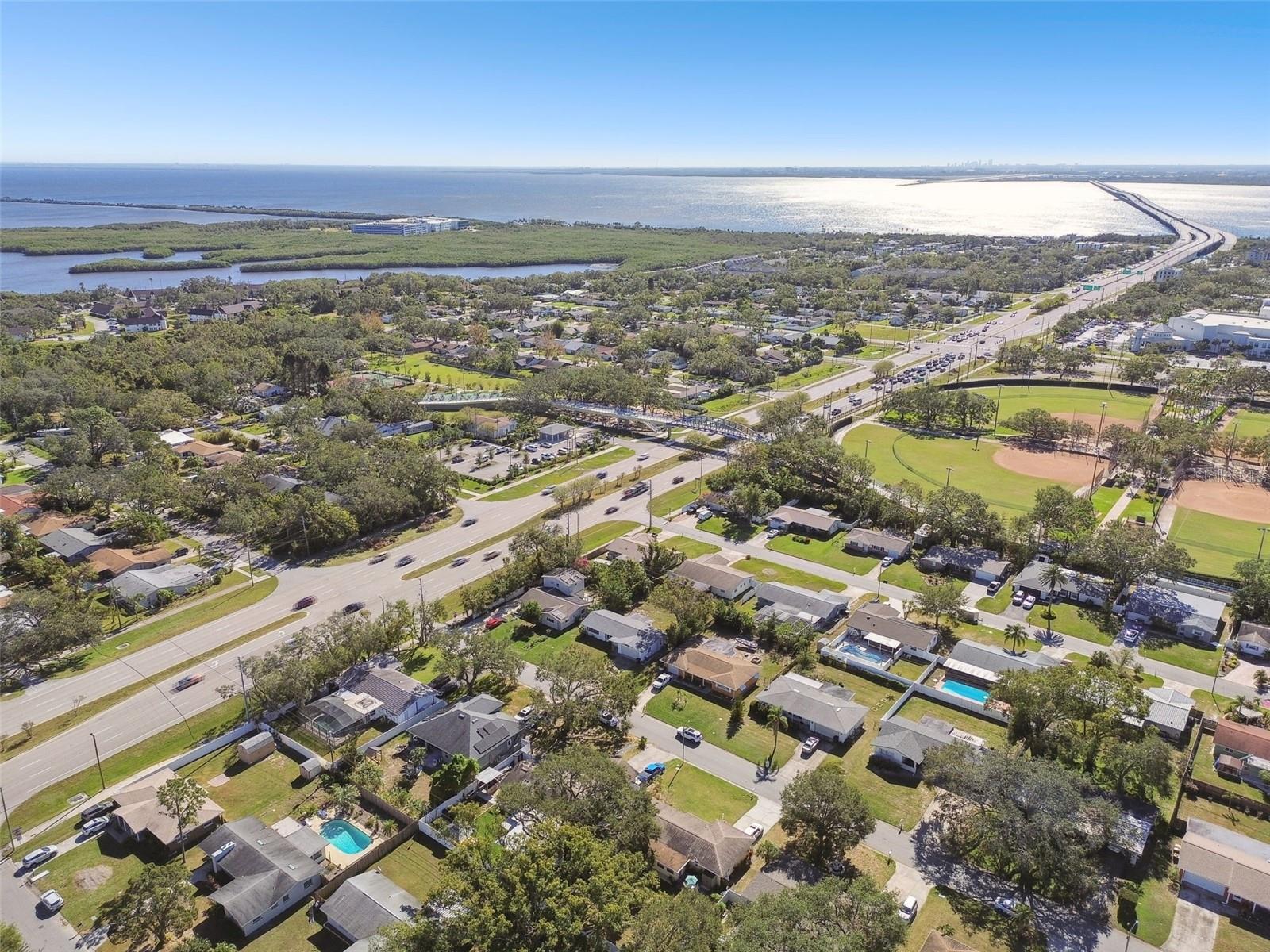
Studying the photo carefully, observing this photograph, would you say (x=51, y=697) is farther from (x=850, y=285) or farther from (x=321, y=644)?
(x=850, y=285)

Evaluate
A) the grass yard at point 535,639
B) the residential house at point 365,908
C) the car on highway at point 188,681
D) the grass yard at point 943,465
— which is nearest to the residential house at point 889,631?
the grass yard at point 535,639

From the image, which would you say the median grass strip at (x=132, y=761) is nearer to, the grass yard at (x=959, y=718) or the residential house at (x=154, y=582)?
the residential house at (x=154, y=582)

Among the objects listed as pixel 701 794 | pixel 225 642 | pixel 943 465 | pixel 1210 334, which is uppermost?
pixel 1210 334

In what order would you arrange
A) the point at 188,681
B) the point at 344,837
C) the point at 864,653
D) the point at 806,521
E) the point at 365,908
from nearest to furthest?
the point at 365,908 → the point at 344,837 → the point at 188,681 → the point at 864,653 → the point at 806,521

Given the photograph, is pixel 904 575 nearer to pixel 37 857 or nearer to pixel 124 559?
pixel 37 857

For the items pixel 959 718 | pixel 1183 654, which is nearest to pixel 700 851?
pixel 959 718

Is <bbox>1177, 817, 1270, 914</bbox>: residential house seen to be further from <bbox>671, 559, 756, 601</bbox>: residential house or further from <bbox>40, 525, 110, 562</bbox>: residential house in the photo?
<bbox>40, 525, 110, 562</bbox>: residential house
